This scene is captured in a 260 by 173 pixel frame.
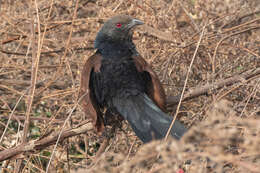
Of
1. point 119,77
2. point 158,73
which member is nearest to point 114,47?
point 119,77

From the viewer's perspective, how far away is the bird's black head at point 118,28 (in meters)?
3.24

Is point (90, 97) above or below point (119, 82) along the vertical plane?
below

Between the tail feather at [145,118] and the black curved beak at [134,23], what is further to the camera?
the black curved beak at [134,23]

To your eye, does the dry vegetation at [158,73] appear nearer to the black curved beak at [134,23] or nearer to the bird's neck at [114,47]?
the black curved beak at [134,23]

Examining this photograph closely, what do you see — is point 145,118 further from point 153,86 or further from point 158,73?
point 158,73

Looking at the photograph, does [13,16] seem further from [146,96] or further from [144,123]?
[144,123]

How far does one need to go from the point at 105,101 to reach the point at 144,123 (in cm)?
66

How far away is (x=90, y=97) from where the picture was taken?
118 inches

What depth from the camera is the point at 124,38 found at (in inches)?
128

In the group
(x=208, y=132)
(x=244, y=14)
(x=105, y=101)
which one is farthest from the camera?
(x=244, y=14)

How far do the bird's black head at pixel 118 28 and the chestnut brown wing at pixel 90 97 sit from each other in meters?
0.22

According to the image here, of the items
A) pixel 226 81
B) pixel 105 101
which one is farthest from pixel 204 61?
pixel 105 101

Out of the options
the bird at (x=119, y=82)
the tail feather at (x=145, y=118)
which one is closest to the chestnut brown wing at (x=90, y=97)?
the bird at (x=119, y=82)

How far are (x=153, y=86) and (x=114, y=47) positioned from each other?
52cm
